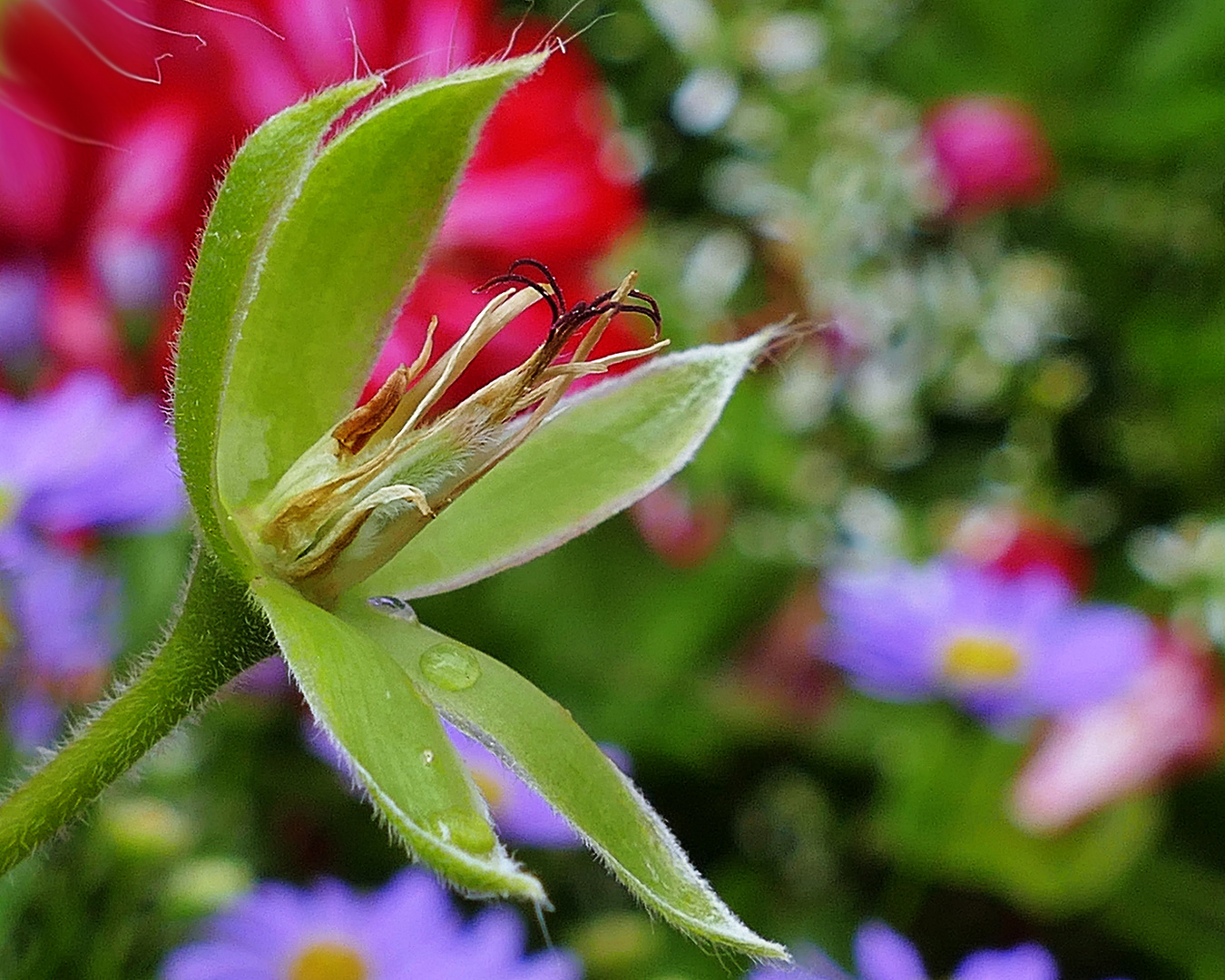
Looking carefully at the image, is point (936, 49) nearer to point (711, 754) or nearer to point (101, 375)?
point (711, 754)

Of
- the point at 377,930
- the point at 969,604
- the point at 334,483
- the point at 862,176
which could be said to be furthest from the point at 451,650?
the point at 862,176

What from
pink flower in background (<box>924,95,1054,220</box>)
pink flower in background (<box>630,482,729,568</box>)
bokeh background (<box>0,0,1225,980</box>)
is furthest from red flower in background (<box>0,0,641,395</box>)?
pink flower in background (<box>924,95,1054,220</box>)

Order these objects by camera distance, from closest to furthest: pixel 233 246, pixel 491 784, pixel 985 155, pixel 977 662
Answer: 1. pixel 233 246
2. pixel 491 784
3. pixel 977 662
4. pixel 985 155

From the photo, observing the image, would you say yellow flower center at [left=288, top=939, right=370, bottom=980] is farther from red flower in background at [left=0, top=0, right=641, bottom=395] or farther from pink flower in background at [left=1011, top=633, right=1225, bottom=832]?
pink flower in background at [left=1011, top=633, right=1225, bottom=832]

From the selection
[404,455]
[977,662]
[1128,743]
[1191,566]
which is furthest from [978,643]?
[404,455]

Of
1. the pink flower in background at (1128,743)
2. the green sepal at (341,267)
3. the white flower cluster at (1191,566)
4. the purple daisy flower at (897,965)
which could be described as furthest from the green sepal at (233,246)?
the white flower cluster at (1191,566)

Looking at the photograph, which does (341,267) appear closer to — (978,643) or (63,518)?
(63,518)

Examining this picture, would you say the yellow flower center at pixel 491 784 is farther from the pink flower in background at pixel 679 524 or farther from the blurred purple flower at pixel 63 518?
the pink flower in background at pixel 679 524
